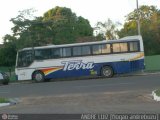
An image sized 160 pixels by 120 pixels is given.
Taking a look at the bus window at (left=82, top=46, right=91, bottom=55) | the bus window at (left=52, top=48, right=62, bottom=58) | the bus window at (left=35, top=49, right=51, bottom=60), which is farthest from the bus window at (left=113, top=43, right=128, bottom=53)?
the bus window at (left=35, top=49, right=51, bottom=60)

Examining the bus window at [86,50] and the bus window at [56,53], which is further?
the bus window at [56,53]

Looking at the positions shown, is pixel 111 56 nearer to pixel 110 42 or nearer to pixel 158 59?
pixel 110 42

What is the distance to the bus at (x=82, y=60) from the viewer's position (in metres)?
35.0

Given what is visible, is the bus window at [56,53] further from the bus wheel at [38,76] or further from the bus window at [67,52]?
the bus wheel at [38,76]

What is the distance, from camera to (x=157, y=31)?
56.6 m

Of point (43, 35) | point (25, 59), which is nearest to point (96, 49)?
point (25, 59)

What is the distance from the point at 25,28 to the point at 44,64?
13427mm

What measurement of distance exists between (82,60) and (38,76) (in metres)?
3.78

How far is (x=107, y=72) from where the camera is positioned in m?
35.4

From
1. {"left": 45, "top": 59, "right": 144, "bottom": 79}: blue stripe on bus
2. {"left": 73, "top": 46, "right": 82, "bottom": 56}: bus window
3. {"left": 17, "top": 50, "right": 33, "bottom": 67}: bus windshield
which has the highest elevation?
{"left": 73, "top": 46, "right": 82, "bottom": 56}: bus window

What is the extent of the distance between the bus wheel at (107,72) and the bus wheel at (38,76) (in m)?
4.84

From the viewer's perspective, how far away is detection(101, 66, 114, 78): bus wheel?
116 ft

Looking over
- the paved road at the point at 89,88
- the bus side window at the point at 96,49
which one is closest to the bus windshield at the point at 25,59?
the bus side window at the point at 96,49

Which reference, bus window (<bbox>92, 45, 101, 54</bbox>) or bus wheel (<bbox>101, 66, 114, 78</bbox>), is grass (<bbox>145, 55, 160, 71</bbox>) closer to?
bus wheel (<bbox>101, 66, 114, 78</bbox>)
